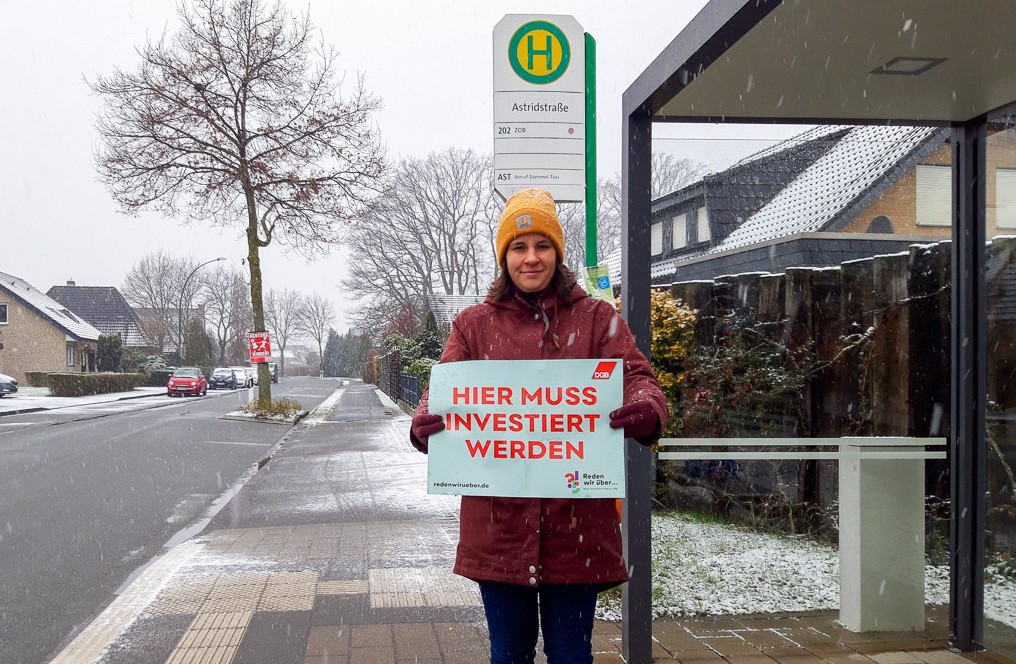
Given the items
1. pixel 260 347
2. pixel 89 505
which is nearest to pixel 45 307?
pixel 260 347

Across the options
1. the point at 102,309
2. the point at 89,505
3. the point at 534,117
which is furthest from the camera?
the point at 102,309

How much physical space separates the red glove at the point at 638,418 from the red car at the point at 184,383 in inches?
1650

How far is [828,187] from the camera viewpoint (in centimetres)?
472

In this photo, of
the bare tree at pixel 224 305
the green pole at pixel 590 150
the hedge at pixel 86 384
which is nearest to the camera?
the green pole at pixel 590 150

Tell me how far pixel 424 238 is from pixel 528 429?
162 ft

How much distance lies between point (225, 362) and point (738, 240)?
3399 inches

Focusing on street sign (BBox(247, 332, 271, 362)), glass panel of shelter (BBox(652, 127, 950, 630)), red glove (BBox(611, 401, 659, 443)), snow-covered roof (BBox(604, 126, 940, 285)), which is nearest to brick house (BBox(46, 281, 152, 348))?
street sign (BBox(247, 332, 271, 362))

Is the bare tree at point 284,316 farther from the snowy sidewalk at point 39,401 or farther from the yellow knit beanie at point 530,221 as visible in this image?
the yellow knit beanie at point 530,221

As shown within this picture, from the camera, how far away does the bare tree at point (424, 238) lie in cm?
5034

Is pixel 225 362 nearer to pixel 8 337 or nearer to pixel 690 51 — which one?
pixel 8 337

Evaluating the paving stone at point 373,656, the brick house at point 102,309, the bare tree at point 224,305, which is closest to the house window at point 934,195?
the paving stone at point 373,656

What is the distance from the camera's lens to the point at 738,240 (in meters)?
4.88

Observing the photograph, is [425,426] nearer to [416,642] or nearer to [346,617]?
[416,642]

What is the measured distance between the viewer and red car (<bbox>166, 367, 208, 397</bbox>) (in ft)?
136
